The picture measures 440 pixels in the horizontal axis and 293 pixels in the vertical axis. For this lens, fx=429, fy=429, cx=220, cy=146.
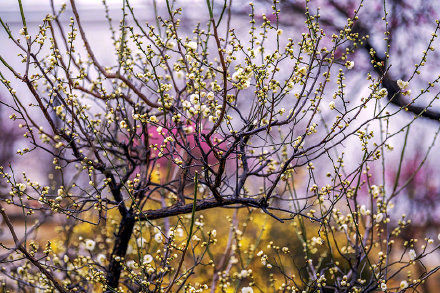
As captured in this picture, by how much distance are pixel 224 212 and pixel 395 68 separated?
139 centimetres

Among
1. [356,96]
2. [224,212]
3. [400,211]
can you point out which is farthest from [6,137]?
[400,211]

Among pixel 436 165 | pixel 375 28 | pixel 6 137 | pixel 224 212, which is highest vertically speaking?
pixel 6 137

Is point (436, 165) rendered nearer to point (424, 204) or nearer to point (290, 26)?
point (424, 204)

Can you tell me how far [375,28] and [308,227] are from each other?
1255 millimetres

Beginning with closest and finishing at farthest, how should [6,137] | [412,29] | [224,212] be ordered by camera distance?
[412,29] → [224,212] → [6,137]

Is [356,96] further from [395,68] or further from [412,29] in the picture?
[412,29]

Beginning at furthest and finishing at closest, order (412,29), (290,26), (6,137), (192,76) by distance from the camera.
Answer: (6,137)
(290,26)
(412,29)
(192,76)

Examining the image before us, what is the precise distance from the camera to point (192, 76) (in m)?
1.20

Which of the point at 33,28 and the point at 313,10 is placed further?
the point at 33,28

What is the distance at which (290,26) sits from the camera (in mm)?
2600

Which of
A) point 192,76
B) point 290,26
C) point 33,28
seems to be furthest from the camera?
point 33,28

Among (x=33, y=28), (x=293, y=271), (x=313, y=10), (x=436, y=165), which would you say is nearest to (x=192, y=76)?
(x=313, y=10)

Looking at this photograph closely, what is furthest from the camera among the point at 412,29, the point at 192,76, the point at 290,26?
the point at 290,26

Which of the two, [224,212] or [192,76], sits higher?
[224,212]
